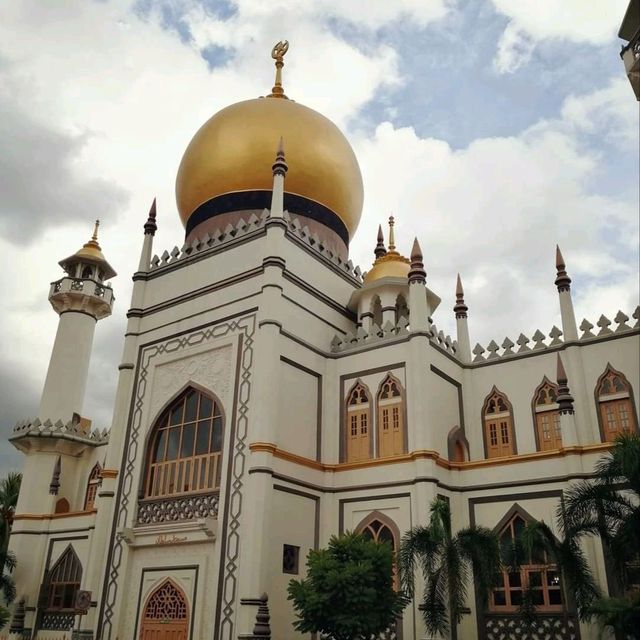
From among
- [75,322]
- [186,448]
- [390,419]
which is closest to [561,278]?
[390,419]

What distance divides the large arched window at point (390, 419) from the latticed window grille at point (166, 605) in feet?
16.1

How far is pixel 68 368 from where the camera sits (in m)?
22.3

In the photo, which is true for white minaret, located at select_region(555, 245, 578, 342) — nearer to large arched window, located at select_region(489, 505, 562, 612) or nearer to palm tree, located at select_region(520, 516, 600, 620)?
large arched window, located at select_region(489, 505, 562, 612)

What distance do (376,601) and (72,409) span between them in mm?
13975

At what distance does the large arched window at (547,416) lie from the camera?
49.0 feet

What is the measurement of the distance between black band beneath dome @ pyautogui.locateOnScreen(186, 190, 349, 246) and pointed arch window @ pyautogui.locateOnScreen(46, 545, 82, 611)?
9.30 meters

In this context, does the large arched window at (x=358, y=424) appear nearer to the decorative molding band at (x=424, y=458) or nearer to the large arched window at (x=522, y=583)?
the decorative molding band at (x=424, y=458)

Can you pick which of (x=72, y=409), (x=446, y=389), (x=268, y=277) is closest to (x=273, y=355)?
(x=268, y=277)

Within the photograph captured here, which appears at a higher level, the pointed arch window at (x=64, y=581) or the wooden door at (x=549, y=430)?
the wooden door at (x=549, y=430)

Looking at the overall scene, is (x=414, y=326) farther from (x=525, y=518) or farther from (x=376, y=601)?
(x=376, y=601)

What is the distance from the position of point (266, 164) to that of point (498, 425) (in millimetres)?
8766

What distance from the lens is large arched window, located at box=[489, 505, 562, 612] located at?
12.4 meters

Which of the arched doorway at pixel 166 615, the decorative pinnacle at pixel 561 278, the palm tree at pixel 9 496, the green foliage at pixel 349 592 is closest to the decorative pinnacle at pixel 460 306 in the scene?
the decorative pinnacle at pixel 561 278

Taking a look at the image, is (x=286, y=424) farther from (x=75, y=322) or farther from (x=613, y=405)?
(x=75, y=322)
